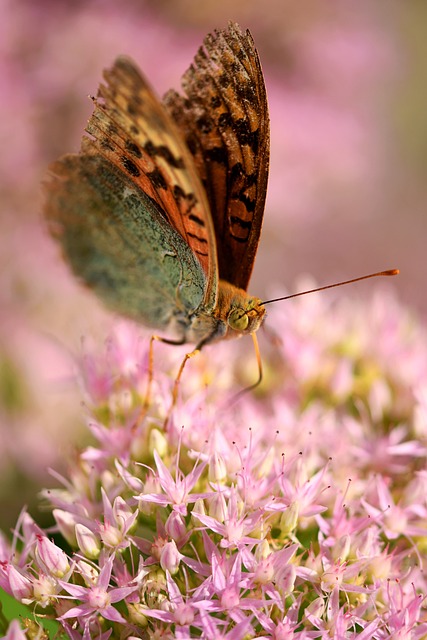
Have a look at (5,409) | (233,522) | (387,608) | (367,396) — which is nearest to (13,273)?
(5,409)

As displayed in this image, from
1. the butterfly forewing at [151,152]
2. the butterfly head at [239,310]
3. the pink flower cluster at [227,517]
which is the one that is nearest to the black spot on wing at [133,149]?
the butterfly forewing at [151,152]

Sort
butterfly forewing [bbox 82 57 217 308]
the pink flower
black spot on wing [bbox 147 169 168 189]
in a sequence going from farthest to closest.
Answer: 1. black spot on wing [bbox 147 169 168 189]
2. butterfly forewing [bbox 82 57 217 308]
3. the pink flower

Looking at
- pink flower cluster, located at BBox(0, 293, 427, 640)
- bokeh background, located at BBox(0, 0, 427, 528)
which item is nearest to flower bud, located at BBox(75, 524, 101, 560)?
pink flower cluster, located at BBox(0, 293, 427, 640)

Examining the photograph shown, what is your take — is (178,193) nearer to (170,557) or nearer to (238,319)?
(238,319)

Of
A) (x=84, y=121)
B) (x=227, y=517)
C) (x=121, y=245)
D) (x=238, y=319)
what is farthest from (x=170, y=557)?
(x=84, y=121)

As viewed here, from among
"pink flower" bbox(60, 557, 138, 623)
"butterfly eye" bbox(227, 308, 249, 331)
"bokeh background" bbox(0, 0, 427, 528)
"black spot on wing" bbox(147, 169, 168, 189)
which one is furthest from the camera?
"bokeh background" bbox(0, 0, 427, 528)

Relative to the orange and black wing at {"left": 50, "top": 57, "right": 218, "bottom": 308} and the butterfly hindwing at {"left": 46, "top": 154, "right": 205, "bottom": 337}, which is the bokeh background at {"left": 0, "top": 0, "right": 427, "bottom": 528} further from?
the orange and black wing at {"left": 50, "top": 57, "right": 218, "bottom": 308}

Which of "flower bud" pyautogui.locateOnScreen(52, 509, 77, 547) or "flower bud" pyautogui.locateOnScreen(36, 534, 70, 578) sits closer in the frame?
"flower bud" pyautogui.locateOnScreen(36, 534, 70, 578)

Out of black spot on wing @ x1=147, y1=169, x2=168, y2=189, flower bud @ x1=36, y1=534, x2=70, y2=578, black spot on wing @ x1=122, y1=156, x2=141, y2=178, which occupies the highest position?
black spot on wing @ x1=122, y1=156, x2=141, y2=178

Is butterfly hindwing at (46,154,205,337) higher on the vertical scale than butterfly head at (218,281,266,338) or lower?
higher
